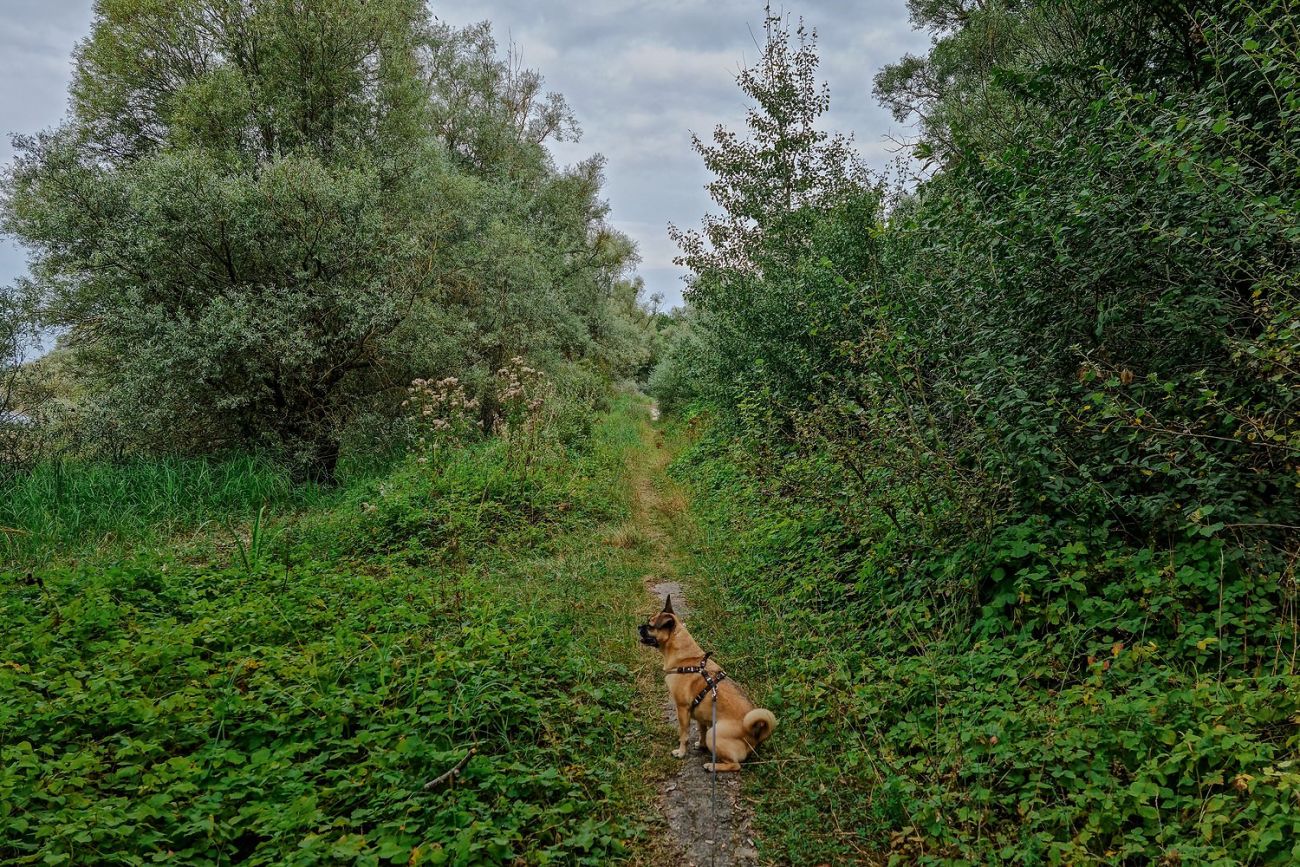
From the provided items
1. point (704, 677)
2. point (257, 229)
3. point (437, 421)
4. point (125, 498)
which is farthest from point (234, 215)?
point (704, 677)

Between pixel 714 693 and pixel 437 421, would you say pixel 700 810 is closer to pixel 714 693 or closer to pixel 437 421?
pixel 714 693

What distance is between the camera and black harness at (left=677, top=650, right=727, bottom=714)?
4.04 meters

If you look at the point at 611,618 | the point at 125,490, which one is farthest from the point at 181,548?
the point at 611,618

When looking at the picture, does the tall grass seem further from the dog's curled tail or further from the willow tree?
the dog's curled tail

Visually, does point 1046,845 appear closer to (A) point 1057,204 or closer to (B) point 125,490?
(A) point 1057,204

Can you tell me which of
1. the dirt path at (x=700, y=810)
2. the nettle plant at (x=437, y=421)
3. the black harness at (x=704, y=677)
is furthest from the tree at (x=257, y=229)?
the black harness at (x=704, y=677)

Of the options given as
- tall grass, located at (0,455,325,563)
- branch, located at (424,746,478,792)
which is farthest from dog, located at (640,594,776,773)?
tall grass, located at (0,455,325,563)

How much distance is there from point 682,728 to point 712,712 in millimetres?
283

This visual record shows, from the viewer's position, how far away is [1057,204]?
4.29 metres

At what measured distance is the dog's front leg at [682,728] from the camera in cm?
406

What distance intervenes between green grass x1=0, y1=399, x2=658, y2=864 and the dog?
1.38 feet

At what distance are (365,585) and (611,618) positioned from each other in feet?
8.34

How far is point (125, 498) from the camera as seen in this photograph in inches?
329

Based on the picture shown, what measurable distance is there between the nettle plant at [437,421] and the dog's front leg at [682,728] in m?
5.88
